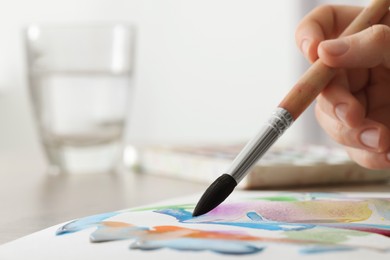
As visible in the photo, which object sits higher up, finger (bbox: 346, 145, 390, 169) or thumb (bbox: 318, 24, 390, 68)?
thumb (bbox: 318, 24, 390, 68)

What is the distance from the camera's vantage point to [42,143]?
3.19ft

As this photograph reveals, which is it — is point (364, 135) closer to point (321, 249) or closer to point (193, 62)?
point (321, 249)

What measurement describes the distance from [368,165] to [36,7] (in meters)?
1.76

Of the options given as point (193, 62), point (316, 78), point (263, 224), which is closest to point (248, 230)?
point (263, 224)

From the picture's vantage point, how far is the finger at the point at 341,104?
65cm

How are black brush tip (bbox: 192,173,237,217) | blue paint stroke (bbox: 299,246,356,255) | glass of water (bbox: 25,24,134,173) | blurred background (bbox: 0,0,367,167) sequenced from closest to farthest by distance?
blue paint stroke (bbox: 299,246,356,255) < black brush tip (bbox: 192,173,237,217) < glass of water (bbox: 25,24,134,173) < blurred background (bbox: 0,0,367,167)

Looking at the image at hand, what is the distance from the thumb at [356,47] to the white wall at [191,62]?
65.3 inches

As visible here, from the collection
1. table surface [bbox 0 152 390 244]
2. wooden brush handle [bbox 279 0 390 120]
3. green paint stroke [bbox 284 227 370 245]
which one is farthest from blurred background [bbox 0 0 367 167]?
green paint stroke [bbox 284 227 370 245]

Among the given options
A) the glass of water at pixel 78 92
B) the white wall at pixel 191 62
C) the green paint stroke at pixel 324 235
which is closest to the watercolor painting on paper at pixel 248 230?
the green paint stroke at pixel 324 235

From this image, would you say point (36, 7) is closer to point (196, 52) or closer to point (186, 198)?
point (196, 52)

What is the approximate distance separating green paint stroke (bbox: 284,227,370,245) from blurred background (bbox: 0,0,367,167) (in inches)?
70.9

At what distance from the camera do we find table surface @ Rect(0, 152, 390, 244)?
0.63 meters

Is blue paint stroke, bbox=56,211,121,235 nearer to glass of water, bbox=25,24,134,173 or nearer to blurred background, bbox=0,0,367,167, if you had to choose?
glass of water, bbox=25,24,134,173

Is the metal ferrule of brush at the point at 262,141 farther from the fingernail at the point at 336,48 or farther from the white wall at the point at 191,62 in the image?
the white wall at the point at 191,62
